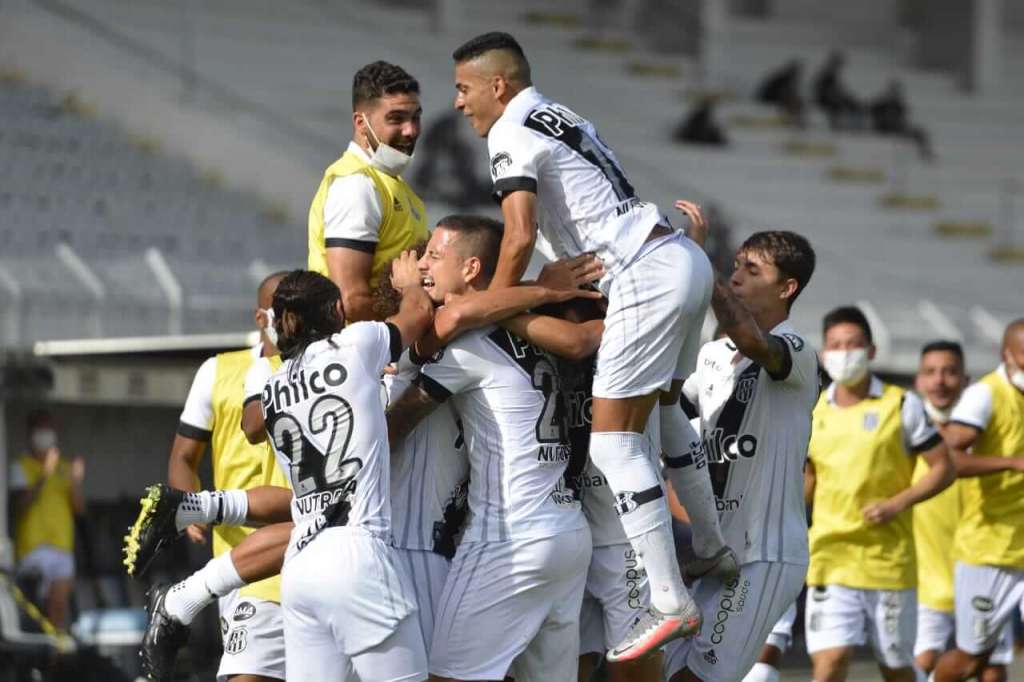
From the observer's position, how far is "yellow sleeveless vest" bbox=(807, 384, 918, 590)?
8.99m

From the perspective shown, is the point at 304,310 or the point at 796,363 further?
the point at 796,363

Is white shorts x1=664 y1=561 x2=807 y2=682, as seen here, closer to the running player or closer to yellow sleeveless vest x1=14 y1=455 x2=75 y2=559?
the running player

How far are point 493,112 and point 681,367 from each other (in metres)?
1.01

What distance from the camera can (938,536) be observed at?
10758mm

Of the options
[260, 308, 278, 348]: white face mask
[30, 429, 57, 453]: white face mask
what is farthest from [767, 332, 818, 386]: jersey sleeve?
[30, 429, 57, 453]: white face mask

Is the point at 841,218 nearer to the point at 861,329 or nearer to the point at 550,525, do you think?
the point at 861,329

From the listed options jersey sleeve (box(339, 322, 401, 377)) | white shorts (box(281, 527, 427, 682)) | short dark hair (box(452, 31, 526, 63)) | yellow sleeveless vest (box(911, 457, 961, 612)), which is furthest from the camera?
yellow sleeveless vest (box(911, 457, 961, 612))

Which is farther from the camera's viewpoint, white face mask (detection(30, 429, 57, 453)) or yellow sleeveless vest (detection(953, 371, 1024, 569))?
white face mask (detection(30, 429, 57, 453))

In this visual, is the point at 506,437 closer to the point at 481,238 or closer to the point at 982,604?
the point at 481,238

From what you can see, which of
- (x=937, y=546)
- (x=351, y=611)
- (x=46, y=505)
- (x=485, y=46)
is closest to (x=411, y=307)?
(x=485, y=46)

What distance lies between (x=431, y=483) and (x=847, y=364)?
357cm

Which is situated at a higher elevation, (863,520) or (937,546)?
(863,520)

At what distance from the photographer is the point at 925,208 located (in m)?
25.5

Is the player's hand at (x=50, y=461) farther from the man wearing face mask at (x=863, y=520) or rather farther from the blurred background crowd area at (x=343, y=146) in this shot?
the man wearing face mask at (x=863, y=520)
